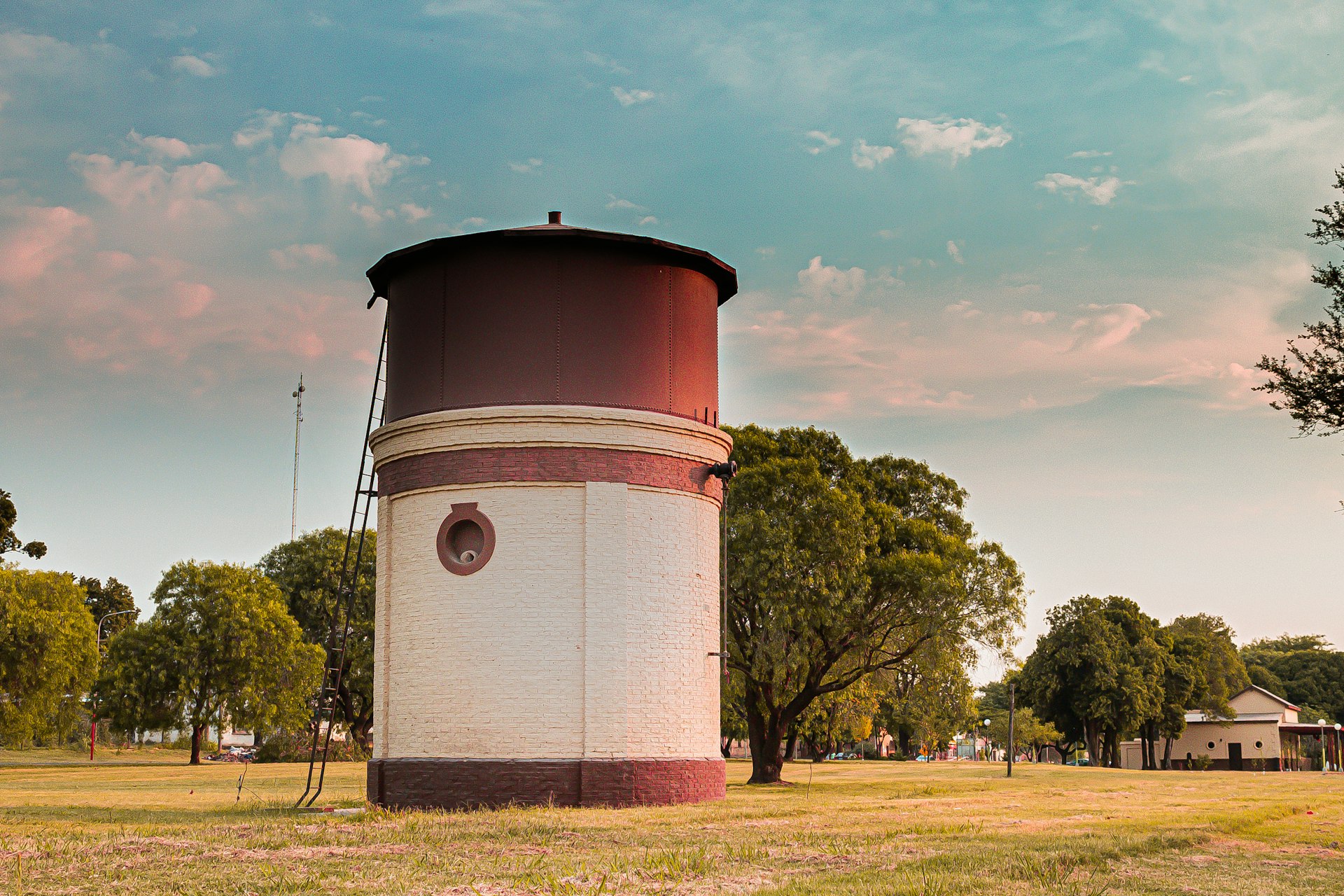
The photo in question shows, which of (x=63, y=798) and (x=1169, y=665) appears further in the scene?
(x=1169, y=665)

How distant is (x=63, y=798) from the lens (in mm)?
27250

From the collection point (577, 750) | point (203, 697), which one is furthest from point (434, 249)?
point (203, 697)

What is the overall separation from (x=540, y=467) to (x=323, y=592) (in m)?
47.7

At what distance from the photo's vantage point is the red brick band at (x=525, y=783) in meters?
22.3

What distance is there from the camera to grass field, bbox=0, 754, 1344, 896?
11.9 m

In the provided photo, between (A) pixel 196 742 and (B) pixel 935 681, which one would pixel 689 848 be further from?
(A) pixel 196 742

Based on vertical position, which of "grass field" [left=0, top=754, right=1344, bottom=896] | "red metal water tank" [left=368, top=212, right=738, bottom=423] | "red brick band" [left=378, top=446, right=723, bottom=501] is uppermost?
"red metal water tank" [left=368, top=212, right=738, bottom=423]

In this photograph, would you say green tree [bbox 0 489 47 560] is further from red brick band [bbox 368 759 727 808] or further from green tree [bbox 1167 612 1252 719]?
green tree [bbox 1167 612 1252 719]

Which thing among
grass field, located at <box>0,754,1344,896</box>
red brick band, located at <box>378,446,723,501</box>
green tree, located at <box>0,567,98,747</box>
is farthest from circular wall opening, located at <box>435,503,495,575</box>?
green tree, located at <box>0,567,98,747</box>

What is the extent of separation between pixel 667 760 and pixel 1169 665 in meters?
63.0

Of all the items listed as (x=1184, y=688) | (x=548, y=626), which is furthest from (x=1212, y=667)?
(x=548, y=626)

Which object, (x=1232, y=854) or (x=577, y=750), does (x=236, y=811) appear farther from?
(x=1232, y=854)

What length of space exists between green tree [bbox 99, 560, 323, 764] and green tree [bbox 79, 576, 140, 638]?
27867 mm

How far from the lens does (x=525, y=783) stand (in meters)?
22.4
